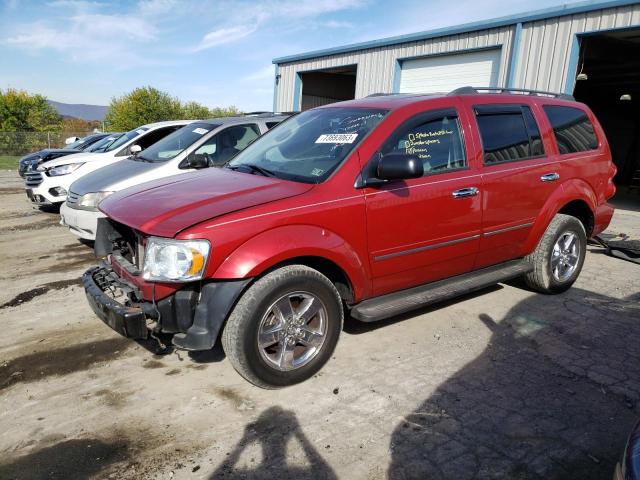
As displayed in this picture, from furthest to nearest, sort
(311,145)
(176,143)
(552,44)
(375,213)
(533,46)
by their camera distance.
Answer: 1. (533,46)
2. (552,44)
3. (176,143)
4. (311,145)
5. (375,213)

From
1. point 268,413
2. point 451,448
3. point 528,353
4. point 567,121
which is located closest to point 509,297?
point 528,353

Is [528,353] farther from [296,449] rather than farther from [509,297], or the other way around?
[296,449]

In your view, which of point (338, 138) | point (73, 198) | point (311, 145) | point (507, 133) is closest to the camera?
point (338, 138)

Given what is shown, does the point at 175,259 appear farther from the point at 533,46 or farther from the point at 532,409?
the point at 533,46

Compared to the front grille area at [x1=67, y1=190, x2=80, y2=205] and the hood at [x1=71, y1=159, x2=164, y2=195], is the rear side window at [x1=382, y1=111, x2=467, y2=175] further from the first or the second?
the front grille area at [x1=67, y1=190, x2=80, y2=205]

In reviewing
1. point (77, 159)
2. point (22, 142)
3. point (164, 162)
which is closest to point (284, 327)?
point (164, 162)

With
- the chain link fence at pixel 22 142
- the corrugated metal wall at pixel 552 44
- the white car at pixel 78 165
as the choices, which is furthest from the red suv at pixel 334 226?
the chain link fence at pixel 22 142

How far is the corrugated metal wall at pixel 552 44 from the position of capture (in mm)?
8750

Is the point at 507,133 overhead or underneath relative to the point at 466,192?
overhead

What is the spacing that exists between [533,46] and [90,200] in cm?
910

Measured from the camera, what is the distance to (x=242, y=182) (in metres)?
3.39

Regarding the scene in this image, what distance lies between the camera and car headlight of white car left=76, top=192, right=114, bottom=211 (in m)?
5.78

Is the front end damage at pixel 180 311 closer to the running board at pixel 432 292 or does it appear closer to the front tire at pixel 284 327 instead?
the front tire at pixel 284 327

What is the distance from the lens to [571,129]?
4.79 metres
